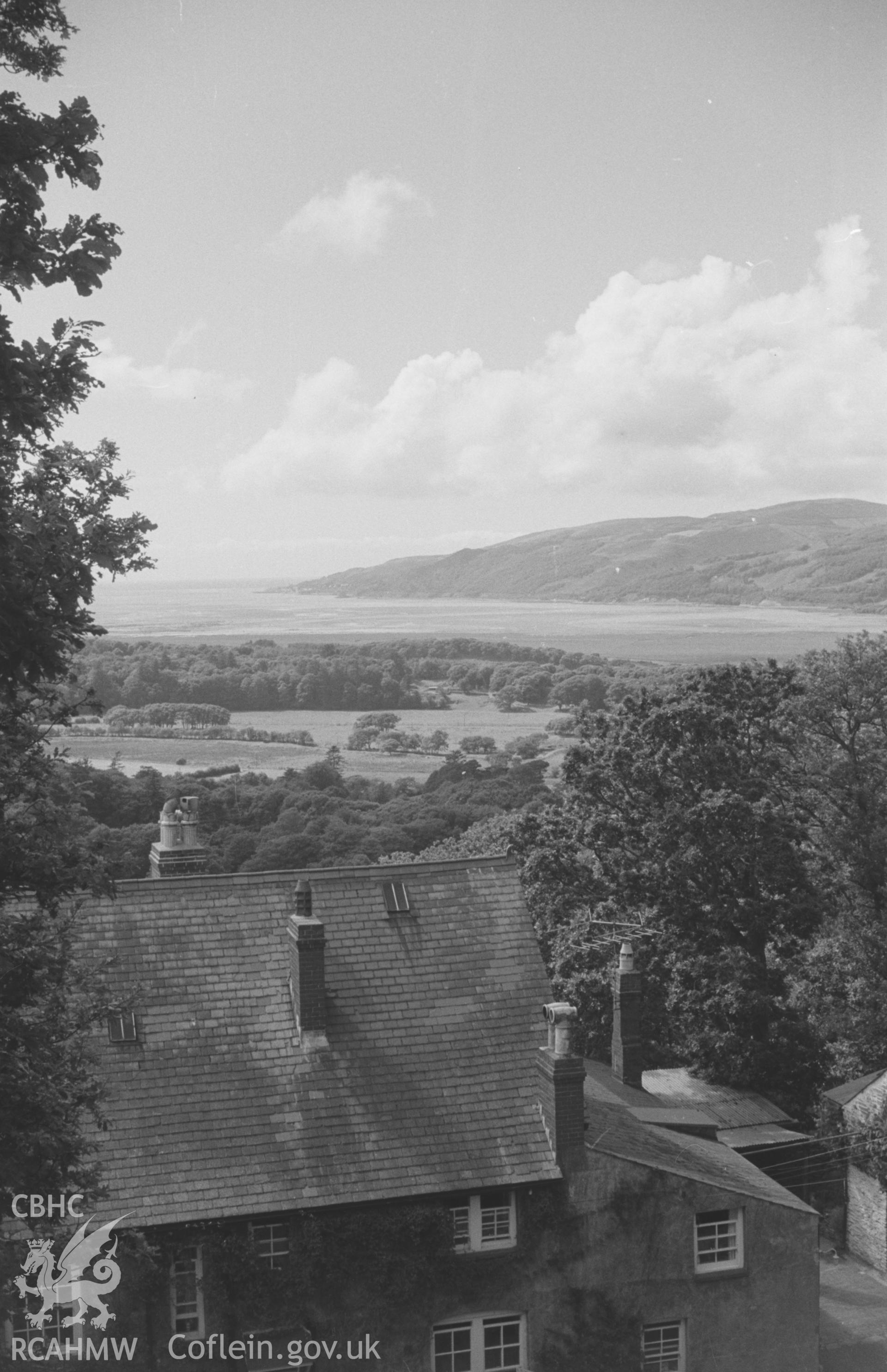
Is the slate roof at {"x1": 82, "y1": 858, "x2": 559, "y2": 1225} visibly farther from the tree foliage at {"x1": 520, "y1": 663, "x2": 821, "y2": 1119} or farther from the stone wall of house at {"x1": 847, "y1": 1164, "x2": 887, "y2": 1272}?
the stone wall of house at {"x1": 847, "y1": 1164, "x2": 887, "y2": 1272}

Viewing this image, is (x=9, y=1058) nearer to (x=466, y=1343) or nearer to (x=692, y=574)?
(x=466, y=1343)

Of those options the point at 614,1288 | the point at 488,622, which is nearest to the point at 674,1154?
the point at 614,1288

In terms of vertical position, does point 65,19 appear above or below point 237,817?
above

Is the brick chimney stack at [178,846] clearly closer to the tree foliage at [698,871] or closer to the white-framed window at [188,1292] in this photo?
the white-framed window at [188,1292]

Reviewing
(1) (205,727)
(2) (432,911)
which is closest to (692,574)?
(1) (205,727)

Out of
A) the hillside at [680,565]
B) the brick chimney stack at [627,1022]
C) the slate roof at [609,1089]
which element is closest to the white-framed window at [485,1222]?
the slate roof at [609,1089]
